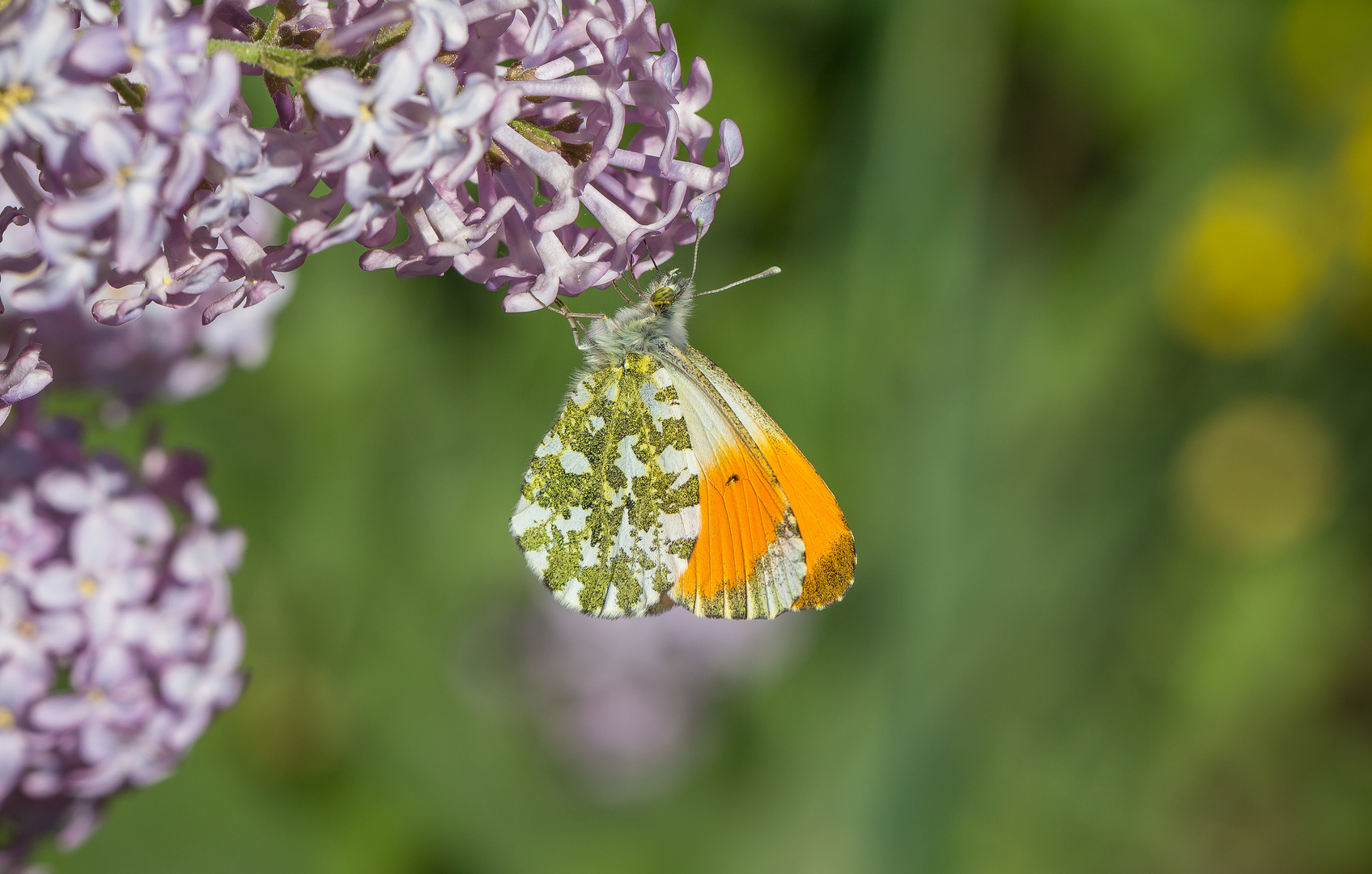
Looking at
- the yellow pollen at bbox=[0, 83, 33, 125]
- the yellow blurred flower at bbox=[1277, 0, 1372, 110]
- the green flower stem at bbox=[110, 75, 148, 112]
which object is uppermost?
the yellow pollen at bbox=[0, 83, 33, 125]

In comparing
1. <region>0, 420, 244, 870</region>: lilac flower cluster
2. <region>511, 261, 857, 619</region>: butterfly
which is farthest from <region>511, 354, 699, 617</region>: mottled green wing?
<region>0, 420, 244, 870</region>: lilac flower cluster

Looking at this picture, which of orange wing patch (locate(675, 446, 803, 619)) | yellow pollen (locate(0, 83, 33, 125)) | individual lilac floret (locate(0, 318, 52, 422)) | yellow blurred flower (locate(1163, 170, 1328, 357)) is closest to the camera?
yellow pollen (locate(0, 83, 33, 125))

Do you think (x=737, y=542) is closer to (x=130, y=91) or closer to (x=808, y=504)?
(x=808, y=504)

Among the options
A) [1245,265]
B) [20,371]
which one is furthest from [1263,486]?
[20,371]

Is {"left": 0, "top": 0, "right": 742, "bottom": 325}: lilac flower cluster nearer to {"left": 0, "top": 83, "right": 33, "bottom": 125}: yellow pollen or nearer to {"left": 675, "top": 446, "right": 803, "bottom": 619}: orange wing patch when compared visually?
{"left": 0, "top": 83, "right": 33, "bottom": 125}: yellow pollen

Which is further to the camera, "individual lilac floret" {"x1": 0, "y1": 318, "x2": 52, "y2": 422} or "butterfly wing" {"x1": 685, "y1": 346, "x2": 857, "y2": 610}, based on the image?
"butterfly wing" {"x1": 685, "y1": 346, "x2": 857, "y2": 610}
